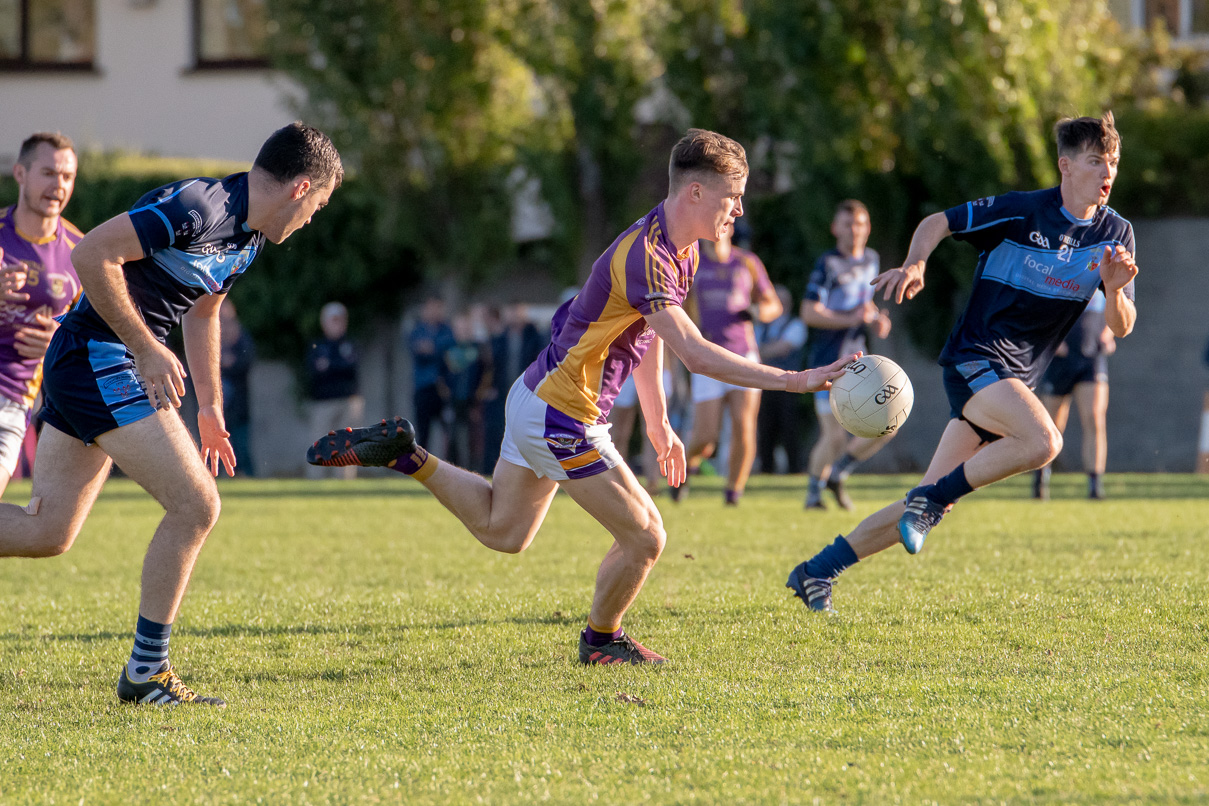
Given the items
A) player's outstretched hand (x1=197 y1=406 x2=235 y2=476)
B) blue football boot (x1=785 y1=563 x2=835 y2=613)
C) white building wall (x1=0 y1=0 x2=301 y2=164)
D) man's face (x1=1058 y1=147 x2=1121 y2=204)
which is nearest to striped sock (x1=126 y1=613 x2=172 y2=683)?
player's outstretched hand (x1=197 y1=406 x2=235 y2=476)

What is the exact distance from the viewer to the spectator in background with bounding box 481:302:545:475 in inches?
697

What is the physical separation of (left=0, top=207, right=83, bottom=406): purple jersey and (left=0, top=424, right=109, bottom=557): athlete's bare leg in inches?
57.9

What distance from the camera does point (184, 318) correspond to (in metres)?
5.07

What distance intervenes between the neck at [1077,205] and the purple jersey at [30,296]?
15.2 feet

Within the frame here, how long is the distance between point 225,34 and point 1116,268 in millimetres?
21835

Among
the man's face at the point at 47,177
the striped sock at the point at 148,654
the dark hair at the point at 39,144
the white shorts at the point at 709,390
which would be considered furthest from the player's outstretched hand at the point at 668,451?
the white shorts at the point at 709,390

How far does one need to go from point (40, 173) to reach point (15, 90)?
20.8 metres

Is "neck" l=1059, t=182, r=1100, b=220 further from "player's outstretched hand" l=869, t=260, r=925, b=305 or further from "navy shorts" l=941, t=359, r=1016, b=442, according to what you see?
"player's outstretched hand" l=869, t=260, r=925, b=305

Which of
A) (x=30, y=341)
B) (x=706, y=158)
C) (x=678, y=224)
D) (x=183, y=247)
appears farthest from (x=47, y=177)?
(x=706, y=158)

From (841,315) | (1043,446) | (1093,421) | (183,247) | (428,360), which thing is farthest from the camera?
(428,360)

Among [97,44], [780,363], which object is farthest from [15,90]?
[780,363]

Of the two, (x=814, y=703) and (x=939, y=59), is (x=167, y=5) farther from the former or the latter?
(x=814, y=703)

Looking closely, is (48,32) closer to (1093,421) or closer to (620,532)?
(1093,421)

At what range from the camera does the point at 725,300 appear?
35.7ft
